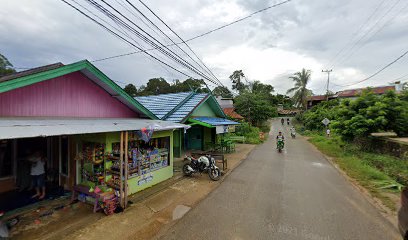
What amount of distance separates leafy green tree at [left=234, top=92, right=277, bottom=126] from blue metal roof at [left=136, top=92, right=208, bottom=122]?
20.3m

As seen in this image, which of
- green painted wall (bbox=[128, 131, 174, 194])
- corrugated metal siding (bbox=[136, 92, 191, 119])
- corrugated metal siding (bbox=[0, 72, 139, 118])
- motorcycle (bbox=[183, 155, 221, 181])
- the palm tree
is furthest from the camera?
the palm tree

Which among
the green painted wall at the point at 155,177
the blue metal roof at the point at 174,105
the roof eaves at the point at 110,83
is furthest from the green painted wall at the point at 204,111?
the roof eaves at the point at 110,83

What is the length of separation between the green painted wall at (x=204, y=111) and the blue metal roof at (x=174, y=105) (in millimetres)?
967

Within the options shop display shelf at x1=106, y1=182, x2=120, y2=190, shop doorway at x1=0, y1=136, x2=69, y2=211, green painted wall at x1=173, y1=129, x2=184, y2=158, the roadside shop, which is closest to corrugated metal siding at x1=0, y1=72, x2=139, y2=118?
the roadside shop

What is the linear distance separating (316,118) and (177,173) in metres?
31.1

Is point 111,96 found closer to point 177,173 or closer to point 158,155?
point 158,155

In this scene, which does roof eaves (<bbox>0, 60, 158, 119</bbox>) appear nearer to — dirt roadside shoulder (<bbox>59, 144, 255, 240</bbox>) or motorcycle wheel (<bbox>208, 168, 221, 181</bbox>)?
dirt roadside shoulder (<bbox>59, 144, 255, 240</bbox>)

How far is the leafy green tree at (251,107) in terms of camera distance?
3331 cm

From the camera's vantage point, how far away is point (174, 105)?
12.9 m


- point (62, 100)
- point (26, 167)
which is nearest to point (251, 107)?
point (62, 100)

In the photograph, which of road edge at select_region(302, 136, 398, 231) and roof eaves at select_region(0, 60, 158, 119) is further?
road edge at select_region(302, 136, 398, 231)

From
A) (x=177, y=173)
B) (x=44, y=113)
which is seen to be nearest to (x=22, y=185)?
(x=44, y=113)

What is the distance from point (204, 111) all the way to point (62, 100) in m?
10.2

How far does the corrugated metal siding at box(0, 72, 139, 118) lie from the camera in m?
5.21
